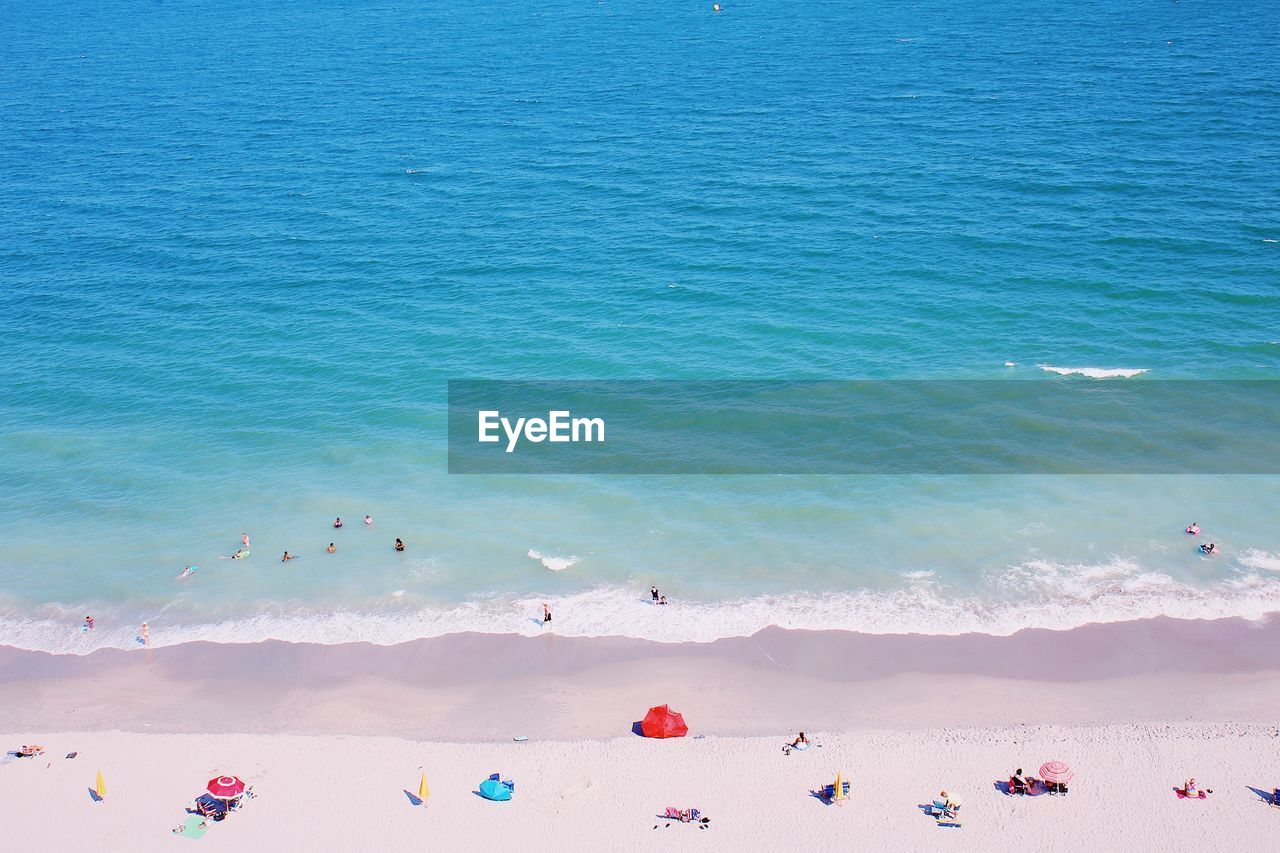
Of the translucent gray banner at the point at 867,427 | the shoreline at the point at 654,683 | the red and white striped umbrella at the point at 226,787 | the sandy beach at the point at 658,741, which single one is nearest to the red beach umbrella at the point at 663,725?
the sandy beach at the point at 658,741

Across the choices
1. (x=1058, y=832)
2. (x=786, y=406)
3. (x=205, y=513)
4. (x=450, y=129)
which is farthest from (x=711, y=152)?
(x=1058, y=832)

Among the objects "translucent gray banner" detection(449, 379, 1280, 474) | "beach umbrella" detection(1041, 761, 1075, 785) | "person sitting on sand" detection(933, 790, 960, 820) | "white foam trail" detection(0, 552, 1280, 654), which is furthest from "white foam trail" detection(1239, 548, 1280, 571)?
"person sitting on sand" detection(933, 790, 960, 820)

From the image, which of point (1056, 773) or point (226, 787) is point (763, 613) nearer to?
point (1056, 773)

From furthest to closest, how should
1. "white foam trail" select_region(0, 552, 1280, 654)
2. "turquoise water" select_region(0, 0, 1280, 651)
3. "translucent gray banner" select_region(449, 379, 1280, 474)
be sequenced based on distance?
"translucent gray banner" select_region(449, 379, 1280, 474)
"turquoise water" select_region(0, 0, 1280, 651)
"white foam trail" select_region(0, 552, 1280, 654)

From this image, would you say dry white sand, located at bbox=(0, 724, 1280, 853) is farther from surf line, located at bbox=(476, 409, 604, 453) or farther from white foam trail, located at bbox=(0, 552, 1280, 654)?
surf line, located at bbox=(476, 409, 604, 453)

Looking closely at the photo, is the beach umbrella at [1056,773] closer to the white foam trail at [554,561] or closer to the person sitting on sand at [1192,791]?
the person sitting on sand at [1192,791]

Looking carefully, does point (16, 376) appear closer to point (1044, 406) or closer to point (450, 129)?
point (450, 129)
